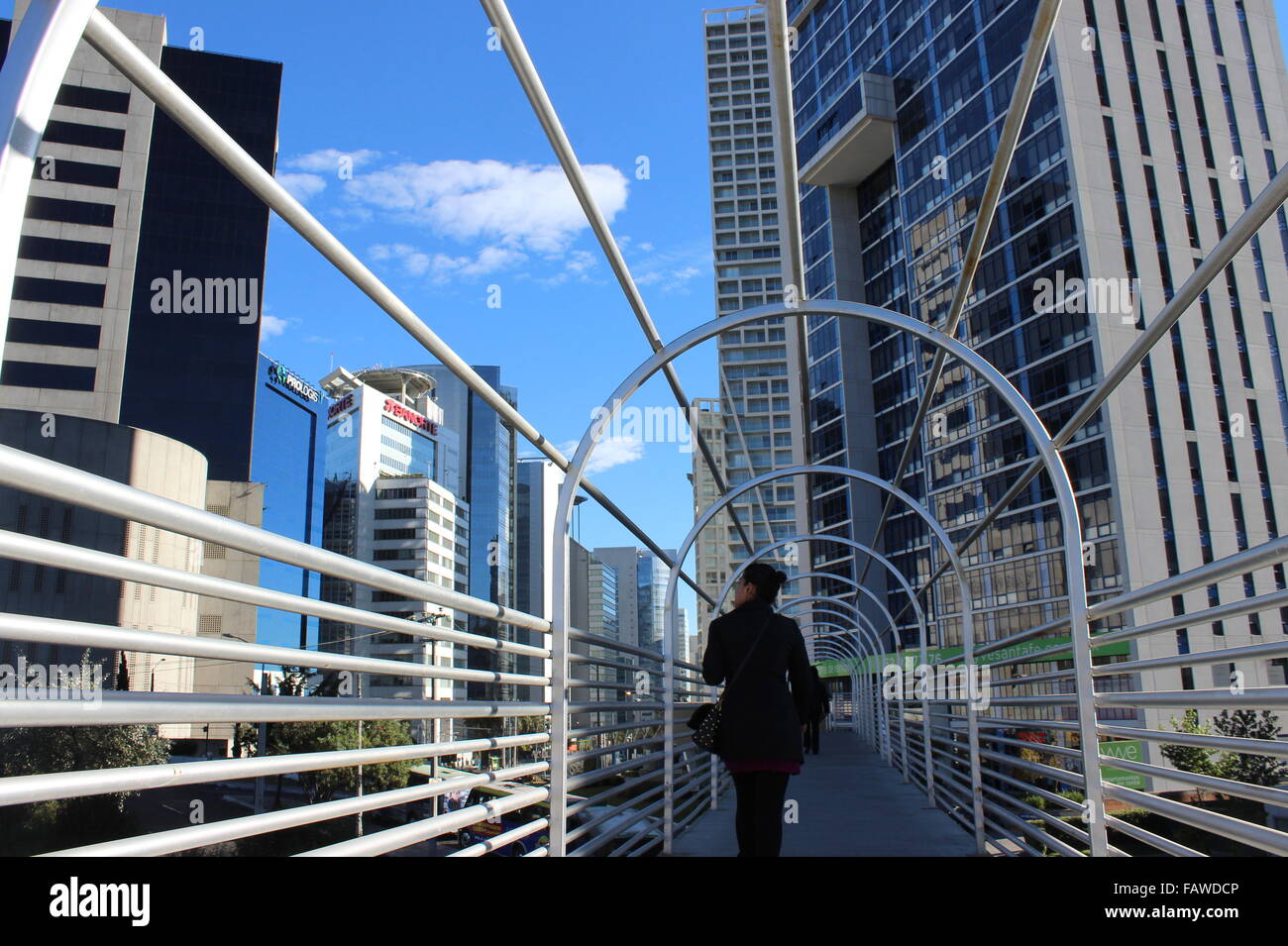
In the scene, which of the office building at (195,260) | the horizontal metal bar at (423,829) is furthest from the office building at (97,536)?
the office building at (195,260)

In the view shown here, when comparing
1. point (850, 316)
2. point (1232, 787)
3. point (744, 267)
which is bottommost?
point (1232, 787)

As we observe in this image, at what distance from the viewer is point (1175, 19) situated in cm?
4428

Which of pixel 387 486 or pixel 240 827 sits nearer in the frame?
pixel 240 827

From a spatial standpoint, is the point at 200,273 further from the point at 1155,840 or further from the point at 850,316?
the point at 1155,840

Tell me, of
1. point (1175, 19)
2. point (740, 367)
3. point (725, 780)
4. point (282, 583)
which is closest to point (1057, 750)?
point (725, 780)

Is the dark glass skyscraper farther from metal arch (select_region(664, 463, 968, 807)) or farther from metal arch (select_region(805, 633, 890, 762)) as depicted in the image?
metal arch (select_region(664, 463, 968, 807))

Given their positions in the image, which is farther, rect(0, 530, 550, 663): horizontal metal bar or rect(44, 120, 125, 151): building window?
rect(44, 120, 125, 151): building window

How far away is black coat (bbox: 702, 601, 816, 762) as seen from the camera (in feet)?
12.6

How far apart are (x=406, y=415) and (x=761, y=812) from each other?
111561 millimetres

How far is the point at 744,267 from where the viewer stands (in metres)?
104

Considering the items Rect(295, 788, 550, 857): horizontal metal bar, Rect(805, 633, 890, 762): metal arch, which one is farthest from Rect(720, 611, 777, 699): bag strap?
Rect(805, 633, 890, 762): metal arch

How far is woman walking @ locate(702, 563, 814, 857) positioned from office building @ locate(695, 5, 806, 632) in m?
84.3

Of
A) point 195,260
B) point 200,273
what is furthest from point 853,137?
point 200,273
